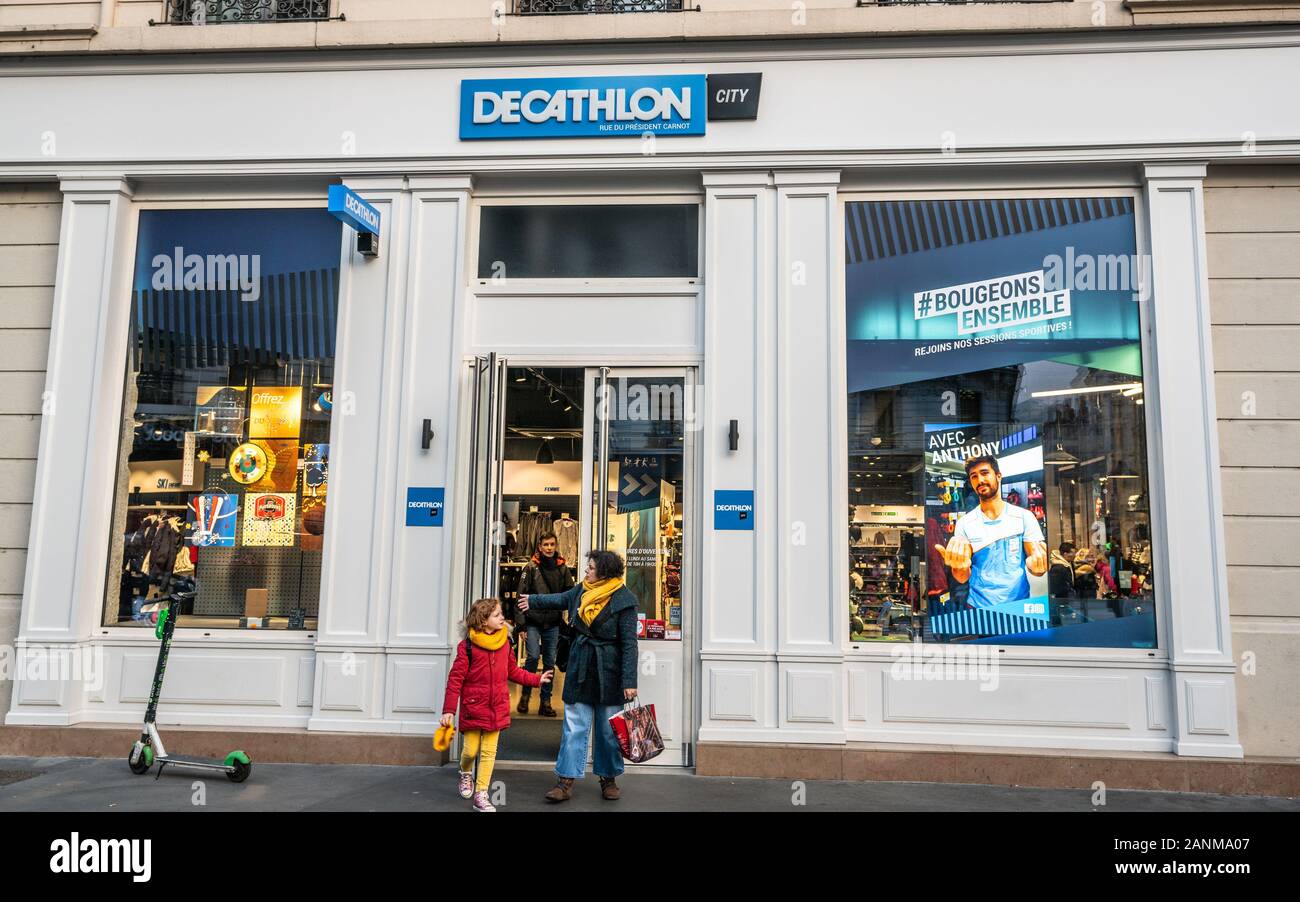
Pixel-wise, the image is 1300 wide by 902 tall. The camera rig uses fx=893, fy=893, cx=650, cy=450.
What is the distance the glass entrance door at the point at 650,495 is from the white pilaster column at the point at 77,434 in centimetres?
440

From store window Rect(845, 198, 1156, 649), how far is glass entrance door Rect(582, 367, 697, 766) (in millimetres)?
1462

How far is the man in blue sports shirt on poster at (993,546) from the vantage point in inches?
295

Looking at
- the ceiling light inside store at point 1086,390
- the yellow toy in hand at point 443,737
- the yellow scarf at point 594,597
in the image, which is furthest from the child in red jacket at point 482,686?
the ceiling light inside store at point 1086,390

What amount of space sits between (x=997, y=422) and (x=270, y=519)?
21.3 ft

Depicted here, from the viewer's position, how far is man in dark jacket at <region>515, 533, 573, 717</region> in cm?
802

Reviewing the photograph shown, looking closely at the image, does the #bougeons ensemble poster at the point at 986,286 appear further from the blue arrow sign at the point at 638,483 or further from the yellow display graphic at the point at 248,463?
the yellow display graphic at the point at 248,463

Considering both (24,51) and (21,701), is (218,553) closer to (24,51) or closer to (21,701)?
(21,701)

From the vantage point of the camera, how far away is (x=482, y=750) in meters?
6.12

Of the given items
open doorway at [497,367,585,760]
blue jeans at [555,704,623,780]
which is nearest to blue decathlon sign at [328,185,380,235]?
open doorway at [497,367,585,760]

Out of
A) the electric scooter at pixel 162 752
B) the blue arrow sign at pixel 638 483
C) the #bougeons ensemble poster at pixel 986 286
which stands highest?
the #bougeons ensemble poster at pixel 986 286

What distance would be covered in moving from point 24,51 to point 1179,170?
10.4 metres

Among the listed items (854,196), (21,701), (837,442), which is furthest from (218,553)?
(854,196)

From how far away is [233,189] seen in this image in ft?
27.4
